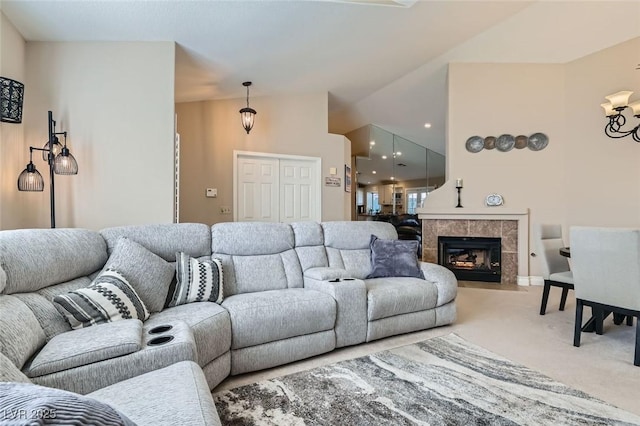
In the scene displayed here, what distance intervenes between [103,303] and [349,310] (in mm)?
1527

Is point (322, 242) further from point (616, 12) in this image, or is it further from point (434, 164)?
point (434, 164)

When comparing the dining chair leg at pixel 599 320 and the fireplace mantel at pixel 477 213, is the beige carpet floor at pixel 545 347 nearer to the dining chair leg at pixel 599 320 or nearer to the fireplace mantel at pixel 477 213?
the dining chair leg at pixel 599 320

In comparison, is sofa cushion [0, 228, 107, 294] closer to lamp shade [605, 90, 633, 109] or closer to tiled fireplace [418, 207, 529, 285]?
tiled fireplace [418, 207, 529, 285]

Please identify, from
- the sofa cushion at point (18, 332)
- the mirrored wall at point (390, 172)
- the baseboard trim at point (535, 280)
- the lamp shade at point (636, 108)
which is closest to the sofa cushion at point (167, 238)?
the sofa cushion at point (18, 332)

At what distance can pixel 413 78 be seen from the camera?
217 inches

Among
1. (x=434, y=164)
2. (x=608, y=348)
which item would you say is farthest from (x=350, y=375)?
(x=434, y=164)

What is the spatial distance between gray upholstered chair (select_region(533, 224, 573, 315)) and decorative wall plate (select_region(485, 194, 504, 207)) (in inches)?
51.9

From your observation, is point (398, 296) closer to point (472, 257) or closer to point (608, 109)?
point (472, 257)

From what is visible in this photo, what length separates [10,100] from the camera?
241cm

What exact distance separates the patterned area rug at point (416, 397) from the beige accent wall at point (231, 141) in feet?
11.1

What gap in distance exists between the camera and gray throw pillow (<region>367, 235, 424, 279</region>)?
3008mm

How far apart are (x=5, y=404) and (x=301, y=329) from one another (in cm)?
184

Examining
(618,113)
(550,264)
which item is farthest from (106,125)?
(618,113)

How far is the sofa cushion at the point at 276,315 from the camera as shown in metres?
2.01
